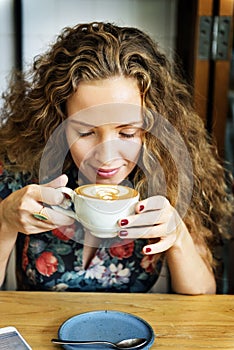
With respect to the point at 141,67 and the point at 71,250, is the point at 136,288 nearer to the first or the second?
the point at 71,250

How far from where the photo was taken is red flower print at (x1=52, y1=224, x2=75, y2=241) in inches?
59.0

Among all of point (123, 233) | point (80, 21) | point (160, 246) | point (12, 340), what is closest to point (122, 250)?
point (160, 246)

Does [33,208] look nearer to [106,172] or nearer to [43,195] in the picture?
[43,195]

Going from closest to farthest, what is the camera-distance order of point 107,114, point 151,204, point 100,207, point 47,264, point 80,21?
point 100,207 < point 151,204 < point 107,114 < point 47,264 < point 80,21

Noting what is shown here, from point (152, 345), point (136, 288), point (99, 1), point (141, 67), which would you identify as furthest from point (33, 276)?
point (99, 1)

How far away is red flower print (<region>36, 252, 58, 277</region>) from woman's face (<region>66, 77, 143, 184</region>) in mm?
299

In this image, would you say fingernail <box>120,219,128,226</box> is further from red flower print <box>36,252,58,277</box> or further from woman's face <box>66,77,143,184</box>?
red flower print <box>36,252,58,277</box>

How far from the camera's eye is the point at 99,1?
7.39 ft

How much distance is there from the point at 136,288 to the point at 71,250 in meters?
0.22

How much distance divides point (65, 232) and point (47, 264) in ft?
0.34

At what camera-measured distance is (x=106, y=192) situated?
1.09m

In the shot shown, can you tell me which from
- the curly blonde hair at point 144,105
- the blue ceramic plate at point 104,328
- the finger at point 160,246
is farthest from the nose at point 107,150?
the blue ceramic plate at point 104,328

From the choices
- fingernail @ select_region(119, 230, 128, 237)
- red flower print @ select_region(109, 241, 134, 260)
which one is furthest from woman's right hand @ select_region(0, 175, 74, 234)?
red flower print @ select_region(109, 241, 134, 260)

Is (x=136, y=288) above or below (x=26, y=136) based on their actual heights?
below
